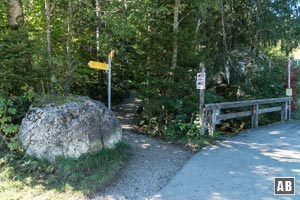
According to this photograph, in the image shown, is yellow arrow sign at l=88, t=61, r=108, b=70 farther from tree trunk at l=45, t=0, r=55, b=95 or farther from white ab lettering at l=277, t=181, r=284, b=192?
white ab lettering at l=277, t=181, r=284, b=192

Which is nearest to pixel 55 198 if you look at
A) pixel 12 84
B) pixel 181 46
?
pixel 12 84

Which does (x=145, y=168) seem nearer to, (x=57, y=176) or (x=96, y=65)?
(x=57, y=176)

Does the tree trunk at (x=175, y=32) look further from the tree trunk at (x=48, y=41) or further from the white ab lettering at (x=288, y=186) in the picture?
the white ab lettering at (x=288, y=186)

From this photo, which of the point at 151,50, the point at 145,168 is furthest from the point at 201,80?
the point at 145,168

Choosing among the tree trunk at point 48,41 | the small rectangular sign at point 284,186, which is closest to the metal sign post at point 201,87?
the small rectangular sign at point 284,186

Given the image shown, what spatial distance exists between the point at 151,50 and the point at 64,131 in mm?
4353

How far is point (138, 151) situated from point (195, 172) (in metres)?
1.65

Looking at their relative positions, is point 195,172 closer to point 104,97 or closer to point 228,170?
point 228,170

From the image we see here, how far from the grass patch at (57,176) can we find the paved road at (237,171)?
983 millimetres

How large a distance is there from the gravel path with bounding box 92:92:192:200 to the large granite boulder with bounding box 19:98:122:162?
0.78 m

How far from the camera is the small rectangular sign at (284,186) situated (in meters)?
4.22

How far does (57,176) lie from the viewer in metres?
4.63

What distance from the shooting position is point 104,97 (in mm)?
12453

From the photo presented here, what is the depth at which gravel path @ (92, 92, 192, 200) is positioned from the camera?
423cm
